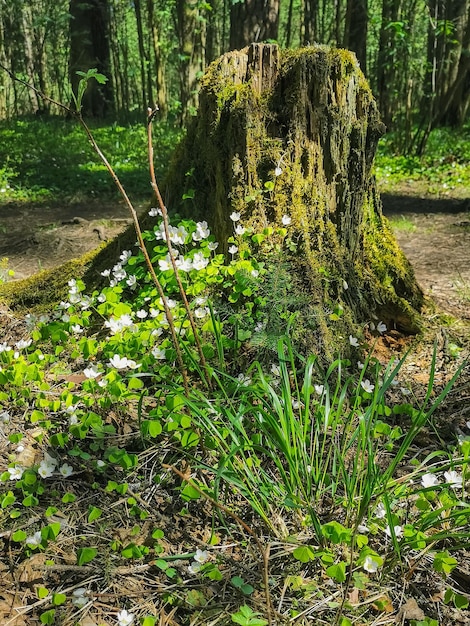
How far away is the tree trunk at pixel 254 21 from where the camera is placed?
7.96 metres

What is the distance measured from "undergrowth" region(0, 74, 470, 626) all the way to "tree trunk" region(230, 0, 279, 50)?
6785mm

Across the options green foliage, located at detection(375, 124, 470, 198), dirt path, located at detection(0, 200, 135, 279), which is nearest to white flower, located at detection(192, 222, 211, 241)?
dirt path, located at detection(0, 200, 135, 279)

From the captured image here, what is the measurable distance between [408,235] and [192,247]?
331 cm

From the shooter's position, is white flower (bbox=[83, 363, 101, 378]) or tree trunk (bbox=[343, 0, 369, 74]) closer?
white flower (bbox=[83, 363, 101, 378])

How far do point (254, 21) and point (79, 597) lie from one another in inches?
335

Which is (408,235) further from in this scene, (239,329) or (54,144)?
(54,144)

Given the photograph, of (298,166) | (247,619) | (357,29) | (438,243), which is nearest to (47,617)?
(247,619)

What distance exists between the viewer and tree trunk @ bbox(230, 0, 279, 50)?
26.1 ft

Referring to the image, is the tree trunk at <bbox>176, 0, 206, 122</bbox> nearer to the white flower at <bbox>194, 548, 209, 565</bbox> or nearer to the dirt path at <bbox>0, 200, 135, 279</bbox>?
the dirt path at <bbox>0, 200, 135, 279</bbox>

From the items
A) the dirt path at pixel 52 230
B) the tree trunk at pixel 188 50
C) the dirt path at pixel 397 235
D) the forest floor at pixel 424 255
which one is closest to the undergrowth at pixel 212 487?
the forest floor at pixel 424 255

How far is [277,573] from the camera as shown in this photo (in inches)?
65.6

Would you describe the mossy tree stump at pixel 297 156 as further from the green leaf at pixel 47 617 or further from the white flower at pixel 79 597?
the green leaf at pixel 47 617

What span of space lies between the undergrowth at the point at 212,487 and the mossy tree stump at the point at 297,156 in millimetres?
358

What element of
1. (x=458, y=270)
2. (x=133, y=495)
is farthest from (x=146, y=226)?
(x=458, y=270)
